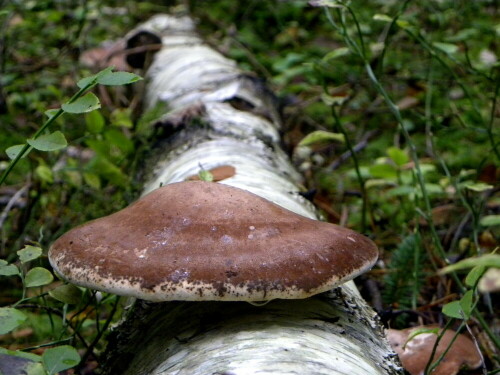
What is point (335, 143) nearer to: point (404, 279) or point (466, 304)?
point (404, 279)

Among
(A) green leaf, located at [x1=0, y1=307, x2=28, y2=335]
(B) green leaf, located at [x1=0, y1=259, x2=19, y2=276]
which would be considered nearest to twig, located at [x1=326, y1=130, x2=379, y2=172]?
(B) green leaf, located at [x1=0, y1=259, x2=19, y2=276]

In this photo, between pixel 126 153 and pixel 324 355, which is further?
pixel 126 153

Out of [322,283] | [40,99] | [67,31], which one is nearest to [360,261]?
[322,283]


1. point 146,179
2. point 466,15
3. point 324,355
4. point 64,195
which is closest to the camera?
point 324,355

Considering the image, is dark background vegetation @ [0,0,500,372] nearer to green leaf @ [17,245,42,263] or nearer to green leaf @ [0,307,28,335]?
green leaf @ [17,245,42,263]

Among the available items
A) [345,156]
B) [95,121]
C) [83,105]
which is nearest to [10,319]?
[83,105]

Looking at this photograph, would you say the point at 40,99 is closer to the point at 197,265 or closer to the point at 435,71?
the point at 435,71

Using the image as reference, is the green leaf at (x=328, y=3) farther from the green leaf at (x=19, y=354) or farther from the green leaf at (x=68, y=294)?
the green leaf at (x=19, y=354)
